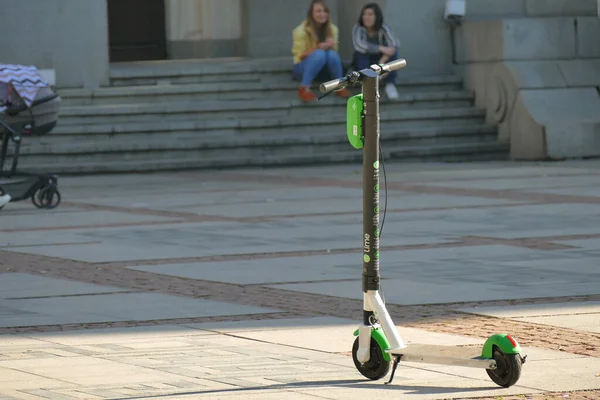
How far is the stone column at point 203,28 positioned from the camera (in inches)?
1060

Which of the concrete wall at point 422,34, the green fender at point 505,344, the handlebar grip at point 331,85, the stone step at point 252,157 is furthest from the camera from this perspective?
the concrete wall at point 422,34

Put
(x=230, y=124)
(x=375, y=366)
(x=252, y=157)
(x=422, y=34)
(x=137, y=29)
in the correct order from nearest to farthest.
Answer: (x=375, y=366), (x=252, y=157), (x=230, y=124), (x=422, y=34), (x=137, y=29)

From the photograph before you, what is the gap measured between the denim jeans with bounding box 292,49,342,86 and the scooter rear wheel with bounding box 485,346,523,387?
15.5 m

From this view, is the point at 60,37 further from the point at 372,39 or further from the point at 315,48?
the point at 372,39

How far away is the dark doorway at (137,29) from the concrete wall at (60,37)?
466 centimetres

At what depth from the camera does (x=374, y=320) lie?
657 cm

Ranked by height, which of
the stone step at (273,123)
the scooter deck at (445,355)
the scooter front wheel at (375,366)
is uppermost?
the stone step at (273,123)

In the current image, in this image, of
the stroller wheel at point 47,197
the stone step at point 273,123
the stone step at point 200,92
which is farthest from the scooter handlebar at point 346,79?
the stone step at point 200,92

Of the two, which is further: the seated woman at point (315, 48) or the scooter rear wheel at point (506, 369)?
the seated woman at point (315, 48)

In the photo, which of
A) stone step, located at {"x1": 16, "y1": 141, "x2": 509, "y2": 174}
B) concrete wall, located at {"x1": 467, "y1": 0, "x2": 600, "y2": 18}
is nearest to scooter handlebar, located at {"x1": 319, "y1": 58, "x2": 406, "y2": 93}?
stone step, located at {"x1": 16, "y1": 141, "x2": 509, "y2": 174}

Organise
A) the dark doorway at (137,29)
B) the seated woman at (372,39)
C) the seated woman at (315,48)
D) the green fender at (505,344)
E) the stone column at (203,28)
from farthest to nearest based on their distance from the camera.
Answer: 1. the stone column at (203,28)
2. the dark doorway at (137,29)
3. the seated woman at (372,39)
4. the seated woman at (315,48)
5. the green fender at (505,344)

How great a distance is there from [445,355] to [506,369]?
0.28 metres

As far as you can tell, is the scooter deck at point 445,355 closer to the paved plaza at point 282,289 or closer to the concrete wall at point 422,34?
the paved plaza at point 282,289

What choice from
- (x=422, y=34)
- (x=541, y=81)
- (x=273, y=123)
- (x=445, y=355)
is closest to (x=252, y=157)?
(x=273, y=123)
